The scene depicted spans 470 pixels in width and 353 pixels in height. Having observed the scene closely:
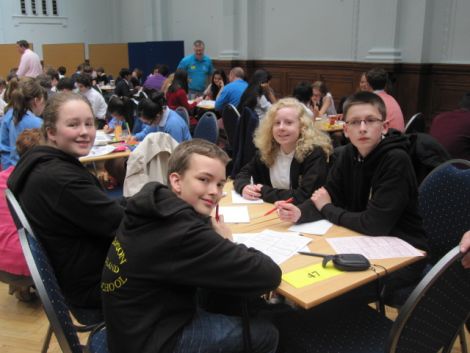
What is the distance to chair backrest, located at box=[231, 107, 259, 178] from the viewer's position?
3.91 m

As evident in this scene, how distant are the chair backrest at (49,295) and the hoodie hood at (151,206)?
307mm

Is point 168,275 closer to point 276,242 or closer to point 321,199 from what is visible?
point 276,242

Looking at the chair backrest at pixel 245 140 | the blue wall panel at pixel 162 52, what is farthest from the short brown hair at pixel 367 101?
the blue wall panel at pixel 162 52

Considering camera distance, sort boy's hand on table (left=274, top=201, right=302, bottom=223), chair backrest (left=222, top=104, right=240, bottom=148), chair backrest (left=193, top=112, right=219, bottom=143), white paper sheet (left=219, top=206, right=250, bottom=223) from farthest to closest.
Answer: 1. chair backrest (left=222, top=104, right=240, bottom=148)
2. chair backrest (left=193, top=112, right=219, bottom=143)
3. white paper sheet (left=219, top=206, right=250, bottom=223)
4. boy's hand on table (left=274, top=201, right=302, bottom=223)

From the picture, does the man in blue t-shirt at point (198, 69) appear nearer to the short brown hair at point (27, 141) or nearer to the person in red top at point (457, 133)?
the person in red top at point (457, 133)

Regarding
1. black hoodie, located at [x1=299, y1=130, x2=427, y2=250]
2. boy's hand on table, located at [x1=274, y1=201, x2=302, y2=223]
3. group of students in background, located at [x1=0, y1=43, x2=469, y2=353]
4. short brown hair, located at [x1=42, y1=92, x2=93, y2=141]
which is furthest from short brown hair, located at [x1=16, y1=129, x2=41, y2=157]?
black hoodie, located at [x1=299, y1=130, x2=427, y2=250]

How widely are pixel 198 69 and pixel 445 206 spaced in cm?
780

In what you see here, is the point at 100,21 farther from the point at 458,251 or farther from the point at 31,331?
the point at 458,251

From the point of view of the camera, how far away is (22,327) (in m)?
2.85

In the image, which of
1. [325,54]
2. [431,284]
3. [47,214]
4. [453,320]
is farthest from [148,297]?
[325,54]

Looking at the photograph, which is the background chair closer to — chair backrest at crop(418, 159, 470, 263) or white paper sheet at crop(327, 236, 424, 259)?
white paper sheet at crop(327, 236, 424, 259)

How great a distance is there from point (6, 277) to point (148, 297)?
4.62ft

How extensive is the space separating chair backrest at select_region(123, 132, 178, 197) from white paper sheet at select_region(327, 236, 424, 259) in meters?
1.59

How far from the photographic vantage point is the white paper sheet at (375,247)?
1812 mm
